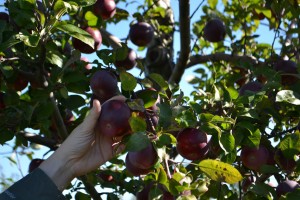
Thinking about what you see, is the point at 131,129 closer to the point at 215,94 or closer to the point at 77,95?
the point at 215,94

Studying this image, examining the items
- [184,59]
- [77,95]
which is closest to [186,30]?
[184,59]

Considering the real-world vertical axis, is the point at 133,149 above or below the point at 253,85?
below

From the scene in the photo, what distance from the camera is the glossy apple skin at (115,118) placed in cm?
140

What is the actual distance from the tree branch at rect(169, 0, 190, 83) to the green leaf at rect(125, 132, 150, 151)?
Answer: 115 centimetres

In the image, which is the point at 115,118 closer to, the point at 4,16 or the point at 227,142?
the point at 227,142

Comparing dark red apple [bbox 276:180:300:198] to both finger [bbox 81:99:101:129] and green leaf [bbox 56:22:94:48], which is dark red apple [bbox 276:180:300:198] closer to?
finger [bbox 81:99:101:129]

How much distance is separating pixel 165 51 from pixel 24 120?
51.2 inches

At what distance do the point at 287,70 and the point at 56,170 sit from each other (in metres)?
1.08

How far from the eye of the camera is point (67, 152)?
1649 millimetres

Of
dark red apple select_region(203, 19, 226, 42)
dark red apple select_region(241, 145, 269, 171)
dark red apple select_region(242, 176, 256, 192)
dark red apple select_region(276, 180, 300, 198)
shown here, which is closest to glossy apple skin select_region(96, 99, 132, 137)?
dark red apple select_region(241, 145, 269, 171)

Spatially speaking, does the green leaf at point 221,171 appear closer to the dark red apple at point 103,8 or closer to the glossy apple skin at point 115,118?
the glossy apple skin at point 115,118

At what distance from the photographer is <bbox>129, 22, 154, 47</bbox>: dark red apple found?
268 cm

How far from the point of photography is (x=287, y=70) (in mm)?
2135

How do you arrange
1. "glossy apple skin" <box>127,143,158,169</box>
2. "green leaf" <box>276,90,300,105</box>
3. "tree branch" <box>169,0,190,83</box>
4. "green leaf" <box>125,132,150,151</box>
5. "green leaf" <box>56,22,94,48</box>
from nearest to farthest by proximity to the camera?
"green leaf" <box>125,132,150,151</box>
"glossy apple skin" <box>127,143,158,169</box>
"green leaf" <box>56,22,94,48</box>
"green leaf" <box>276,90,300,105</box>
"tree branch" <box>169,0,190,83</box>
